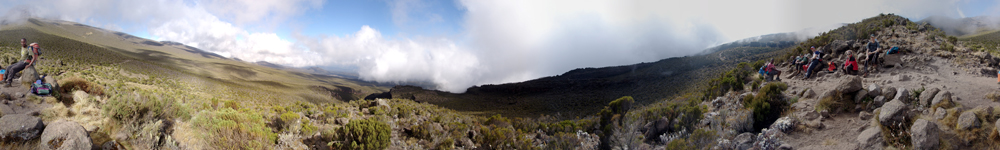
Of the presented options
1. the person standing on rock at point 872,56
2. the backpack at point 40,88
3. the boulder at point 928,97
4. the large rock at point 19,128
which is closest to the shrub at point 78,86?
the backpack at point 40,88

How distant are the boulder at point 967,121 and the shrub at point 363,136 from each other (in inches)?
360

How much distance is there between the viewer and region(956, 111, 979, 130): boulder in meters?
3.84

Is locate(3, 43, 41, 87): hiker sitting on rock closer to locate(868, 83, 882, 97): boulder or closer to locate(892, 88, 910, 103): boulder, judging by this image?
locate(892, 88, 910, 103): boulder

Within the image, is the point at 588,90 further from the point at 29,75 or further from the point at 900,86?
the point at 29,75

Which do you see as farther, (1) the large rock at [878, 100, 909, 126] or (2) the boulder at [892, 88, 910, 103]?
(2) the boulder at [892, 88, 910, 103]

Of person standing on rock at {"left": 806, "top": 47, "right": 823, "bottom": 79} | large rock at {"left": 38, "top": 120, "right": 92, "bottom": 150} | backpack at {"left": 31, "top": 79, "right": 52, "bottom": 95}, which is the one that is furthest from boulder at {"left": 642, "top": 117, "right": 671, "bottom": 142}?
backpack at {"left": 31, "top": 79, "right": 52, "bottom": 95}

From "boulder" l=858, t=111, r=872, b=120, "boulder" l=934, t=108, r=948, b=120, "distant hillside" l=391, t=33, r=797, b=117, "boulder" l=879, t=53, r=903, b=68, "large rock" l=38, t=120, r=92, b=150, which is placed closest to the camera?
"large rock" l=38, t=120, r=92, b=150

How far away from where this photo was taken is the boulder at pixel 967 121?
3838mm

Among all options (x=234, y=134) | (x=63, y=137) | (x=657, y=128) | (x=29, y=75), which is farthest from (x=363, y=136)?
(x=657, y=128)

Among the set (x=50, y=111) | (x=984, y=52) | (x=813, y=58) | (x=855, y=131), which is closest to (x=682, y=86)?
(x=813, y=58)

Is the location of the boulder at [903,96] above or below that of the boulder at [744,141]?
above

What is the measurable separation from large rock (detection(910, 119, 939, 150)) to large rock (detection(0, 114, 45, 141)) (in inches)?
485

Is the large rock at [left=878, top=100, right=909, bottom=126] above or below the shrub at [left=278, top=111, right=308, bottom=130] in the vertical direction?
above

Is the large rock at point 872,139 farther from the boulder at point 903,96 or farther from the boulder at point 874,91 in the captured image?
the boulder at point 874,91
